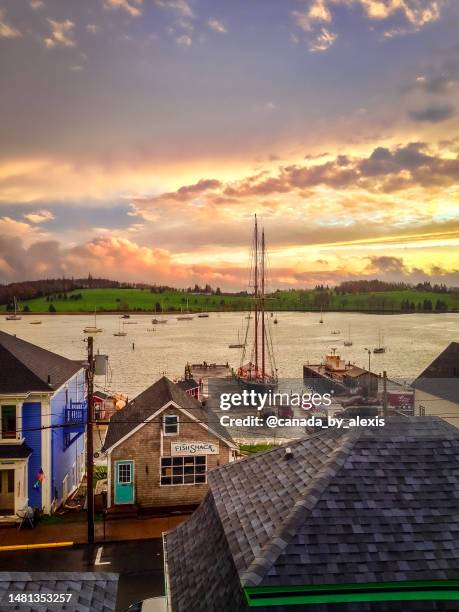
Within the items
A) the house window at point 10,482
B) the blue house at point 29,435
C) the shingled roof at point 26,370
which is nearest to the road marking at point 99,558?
the blue house at point 29,435

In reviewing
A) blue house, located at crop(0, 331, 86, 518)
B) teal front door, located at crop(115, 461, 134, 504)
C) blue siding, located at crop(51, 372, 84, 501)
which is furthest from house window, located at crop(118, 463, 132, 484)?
blue siding, located at crop(51, 372, 84, 501)

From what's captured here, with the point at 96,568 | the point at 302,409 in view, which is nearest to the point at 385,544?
the point at 96,568

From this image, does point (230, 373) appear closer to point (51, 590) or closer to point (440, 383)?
point (440, 383)

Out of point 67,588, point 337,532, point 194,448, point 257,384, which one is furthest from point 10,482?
point 257,384

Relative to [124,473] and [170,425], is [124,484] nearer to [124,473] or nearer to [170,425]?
[124,473]

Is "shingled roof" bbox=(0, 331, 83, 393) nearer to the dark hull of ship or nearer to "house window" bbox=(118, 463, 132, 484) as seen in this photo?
"house window" bbox=(118, 463, 132, 484)

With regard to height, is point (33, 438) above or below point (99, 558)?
above

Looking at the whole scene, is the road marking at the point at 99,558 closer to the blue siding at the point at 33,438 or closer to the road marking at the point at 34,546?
the road marking at the point at 34,546
